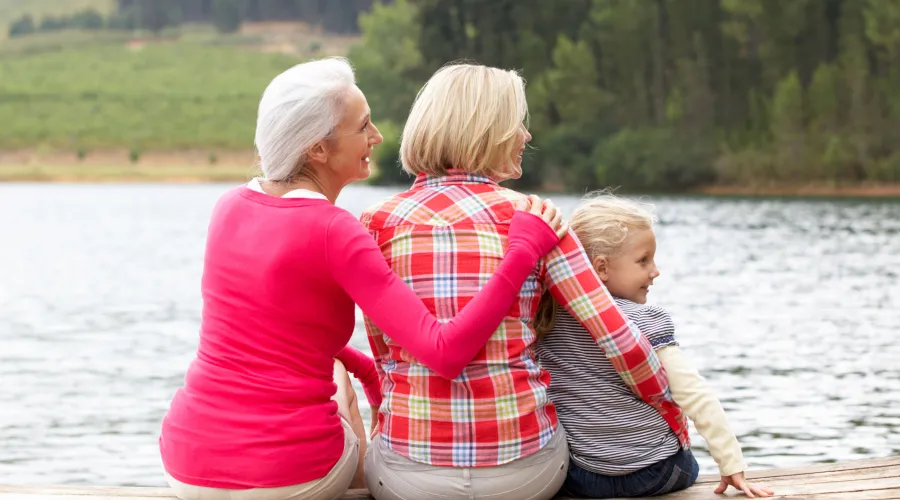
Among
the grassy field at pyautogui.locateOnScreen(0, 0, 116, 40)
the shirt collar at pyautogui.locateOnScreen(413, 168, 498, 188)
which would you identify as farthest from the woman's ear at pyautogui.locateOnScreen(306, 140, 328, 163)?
the grassy field at pyautogui.locateOnScreen(0, 0, 116, 40)

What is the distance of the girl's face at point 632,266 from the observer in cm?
324

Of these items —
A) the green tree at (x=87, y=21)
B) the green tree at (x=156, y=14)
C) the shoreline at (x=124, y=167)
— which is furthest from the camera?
the green tree at (x=87, y=21)

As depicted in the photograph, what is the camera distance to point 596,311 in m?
2.97

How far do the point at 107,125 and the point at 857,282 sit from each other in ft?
239

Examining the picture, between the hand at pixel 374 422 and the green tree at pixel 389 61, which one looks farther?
the green tree at pixel 389 61

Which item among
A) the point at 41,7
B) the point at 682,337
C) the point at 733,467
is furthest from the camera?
the point at 41,7

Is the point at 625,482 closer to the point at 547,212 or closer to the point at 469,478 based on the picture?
the point at 469,478

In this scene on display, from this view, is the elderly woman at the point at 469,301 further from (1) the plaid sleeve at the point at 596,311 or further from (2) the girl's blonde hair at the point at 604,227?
(2) the girl's blonde hair at the point at 604,227

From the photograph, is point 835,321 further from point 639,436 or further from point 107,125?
point 107,125

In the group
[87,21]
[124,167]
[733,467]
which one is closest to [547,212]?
[733,467]

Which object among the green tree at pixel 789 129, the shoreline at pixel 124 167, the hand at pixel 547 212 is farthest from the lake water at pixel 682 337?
the shoreline at pixel 124 167

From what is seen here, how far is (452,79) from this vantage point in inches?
115

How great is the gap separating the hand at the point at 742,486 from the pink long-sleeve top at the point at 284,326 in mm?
750

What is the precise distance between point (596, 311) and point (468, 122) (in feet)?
1.74
